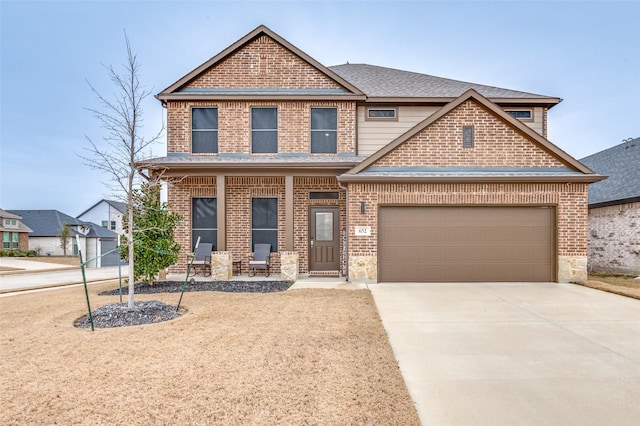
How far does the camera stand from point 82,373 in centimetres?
373

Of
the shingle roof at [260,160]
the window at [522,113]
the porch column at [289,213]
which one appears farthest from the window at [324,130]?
the window at [522,113]

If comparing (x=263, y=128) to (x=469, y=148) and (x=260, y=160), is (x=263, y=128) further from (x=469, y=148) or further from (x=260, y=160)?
(x=469, y=148)

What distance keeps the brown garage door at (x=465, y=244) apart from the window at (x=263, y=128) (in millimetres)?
4584

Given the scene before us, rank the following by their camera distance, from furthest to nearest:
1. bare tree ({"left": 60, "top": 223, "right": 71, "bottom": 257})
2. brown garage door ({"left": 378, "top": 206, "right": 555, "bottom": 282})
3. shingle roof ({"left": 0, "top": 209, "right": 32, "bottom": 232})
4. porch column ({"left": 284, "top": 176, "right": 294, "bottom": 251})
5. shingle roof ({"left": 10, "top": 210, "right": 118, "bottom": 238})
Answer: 1. shingle roof ({"left": 10, "top": 210, "right": 118, "bottom": 238})
2. bare tree ({"left": 60, "top": 223, "right": 71, "bottom": 257})
3. shingle roof ({"left": 0, "top": 209, "right": 32, "bottom": 232})
4. porch column ({"left": 284, "top": 176, "right": 294, "bottom": 251})
5. brown garage door ({"left": 378, "top": 206, "right": 555, "bottom": 282})

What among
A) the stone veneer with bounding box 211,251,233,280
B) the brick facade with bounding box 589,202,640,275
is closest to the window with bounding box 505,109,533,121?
the brick facade with bounding box 589,202,640,275

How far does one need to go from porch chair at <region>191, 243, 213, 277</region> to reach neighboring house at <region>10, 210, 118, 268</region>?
23391mm

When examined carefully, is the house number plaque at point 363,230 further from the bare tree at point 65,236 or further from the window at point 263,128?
the bare tree at point 65,236

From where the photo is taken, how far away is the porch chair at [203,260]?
11.0 metres

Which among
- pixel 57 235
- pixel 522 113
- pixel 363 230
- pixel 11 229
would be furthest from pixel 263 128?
pixel 57 235

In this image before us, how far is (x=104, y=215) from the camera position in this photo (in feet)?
135

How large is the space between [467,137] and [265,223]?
Result: 267 inches

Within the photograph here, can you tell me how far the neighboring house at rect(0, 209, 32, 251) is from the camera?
28969 mm

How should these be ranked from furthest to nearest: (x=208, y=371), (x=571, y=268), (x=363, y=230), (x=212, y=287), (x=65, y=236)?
(x=65, y=236) → (x=363, y=230) → (x=571, y=268) → (x=212, y=287) → (x=208, y=371)

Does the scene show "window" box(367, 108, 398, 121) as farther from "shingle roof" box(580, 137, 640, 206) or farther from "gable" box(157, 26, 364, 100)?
"shingle roof" box(580, 137, 640, 206)
